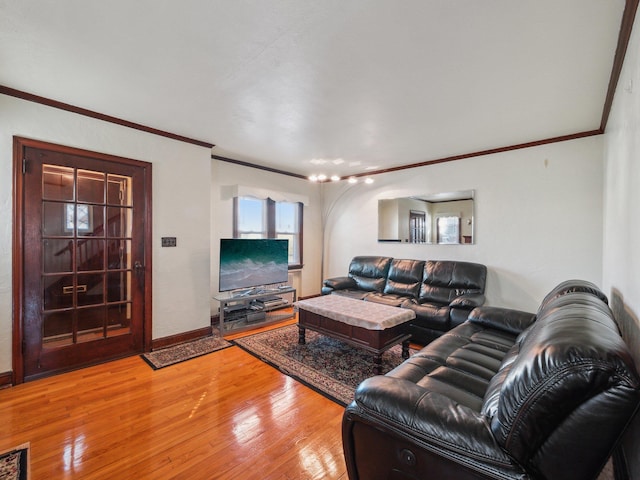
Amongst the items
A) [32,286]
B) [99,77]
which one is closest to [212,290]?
[32,286]

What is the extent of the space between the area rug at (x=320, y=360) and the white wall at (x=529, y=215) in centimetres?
171

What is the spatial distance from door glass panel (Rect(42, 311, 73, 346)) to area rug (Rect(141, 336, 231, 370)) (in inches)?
27.3

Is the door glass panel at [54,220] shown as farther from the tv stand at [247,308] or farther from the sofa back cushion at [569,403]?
the sofa back cushion at [569,403]

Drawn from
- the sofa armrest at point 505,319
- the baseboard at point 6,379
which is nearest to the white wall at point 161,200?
the baseboard at point 6,379

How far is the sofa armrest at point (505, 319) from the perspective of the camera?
2.37 m

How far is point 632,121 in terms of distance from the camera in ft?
5.20

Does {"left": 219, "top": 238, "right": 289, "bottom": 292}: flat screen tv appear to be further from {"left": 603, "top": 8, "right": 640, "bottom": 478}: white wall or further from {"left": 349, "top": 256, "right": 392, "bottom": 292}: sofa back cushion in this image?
{"left": 603, "top": 8, "right": 640, "bottom": 478}: white wall

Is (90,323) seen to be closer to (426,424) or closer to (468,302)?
(426,424)

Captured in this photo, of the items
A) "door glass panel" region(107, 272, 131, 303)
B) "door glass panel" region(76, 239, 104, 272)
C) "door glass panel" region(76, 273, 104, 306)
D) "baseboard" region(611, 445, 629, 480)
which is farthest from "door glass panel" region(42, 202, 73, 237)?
"baseboard" region(611, 445, 629, 480)

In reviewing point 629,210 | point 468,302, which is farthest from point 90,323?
point 629,210

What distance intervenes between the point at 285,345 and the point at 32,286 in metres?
2.40

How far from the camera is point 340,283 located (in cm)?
443

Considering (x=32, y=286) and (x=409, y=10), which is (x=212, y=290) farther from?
(x=409, y=10)

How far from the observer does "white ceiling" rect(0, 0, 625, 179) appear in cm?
154
